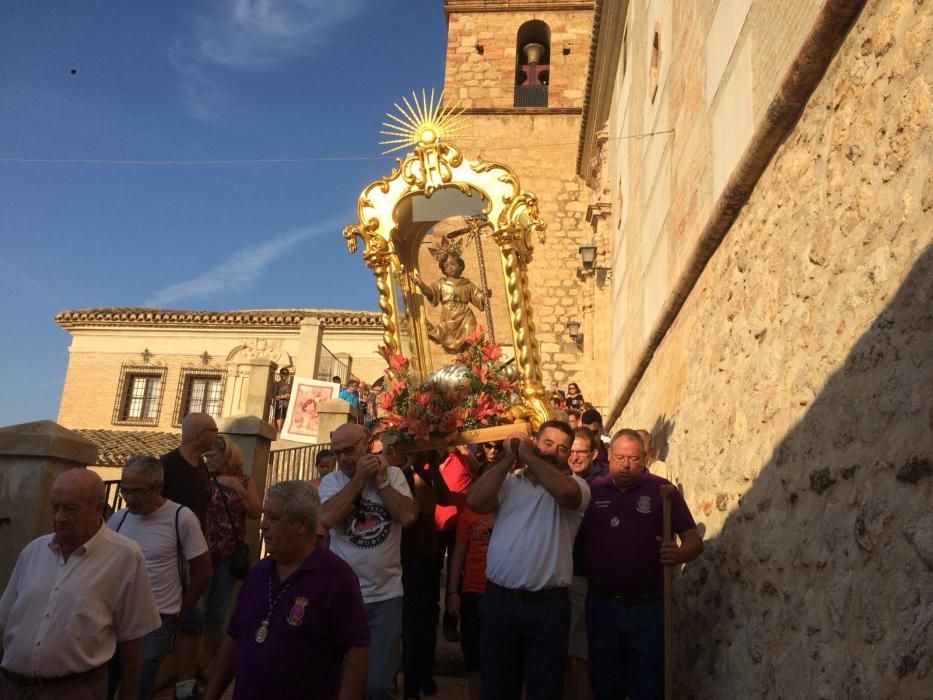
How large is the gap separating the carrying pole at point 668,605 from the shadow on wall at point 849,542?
254 mm

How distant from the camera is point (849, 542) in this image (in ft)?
9.79

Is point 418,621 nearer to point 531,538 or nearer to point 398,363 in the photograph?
point 531,538

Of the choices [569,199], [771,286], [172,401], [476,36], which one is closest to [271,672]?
[771,286]

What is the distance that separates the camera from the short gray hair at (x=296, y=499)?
9.81 ft

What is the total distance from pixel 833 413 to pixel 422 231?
5.48 meters

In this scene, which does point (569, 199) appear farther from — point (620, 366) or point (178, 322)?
point (178, 322)

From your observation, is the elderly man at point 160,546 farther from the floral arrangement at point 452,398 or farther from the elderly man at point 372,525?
the floral arrangement at point 452,398

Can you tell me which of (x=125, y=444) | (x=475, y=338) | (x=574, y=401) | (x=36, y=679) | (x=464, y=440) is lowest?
(x=36, y=679)

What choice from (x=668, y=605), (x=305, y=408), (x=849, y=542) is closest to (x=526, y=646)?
(x=668, y=605)

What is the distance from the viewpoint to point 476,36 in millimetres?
20953

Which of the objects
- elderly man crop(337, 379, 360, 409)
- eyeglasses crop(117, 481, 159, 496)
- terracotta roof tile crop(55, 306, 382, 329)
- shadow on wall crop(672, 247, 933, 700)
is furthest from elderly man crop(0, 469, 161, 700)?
terracotta roof tile crop(55, 306, 382, 329)

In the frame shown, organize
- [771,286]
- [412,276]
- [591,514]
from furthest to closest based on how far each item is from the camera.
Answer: [412,276]
[591,514]
[771,286]

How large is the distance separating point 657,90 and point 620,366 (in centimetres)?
448

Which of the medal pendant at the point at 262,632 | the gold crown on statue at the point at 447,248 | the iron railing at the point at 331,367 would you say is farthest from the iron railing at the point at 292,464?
the iron railing at the point at 331,367
